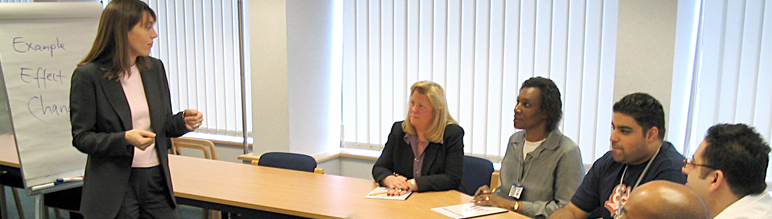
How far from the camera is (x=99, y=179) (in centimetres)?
190

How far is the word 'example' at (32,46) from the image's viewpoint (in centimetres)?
288

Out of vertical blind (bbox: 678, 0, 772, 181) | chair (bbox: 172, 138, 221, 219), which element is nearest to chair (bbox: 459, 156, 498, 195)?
vertical blind (bbox: 678, 0, 772, 181)

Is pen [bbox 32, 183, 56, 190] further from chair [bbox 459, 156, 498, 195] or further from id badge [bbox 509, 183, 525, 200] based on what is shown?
id badge [bbox 509, 183, 525, 200]

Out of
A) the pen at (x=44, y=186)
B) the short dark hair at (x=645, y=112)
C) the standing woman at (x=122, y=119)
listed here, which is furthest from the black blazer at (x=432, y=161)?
the pen at (x=44, y=186)

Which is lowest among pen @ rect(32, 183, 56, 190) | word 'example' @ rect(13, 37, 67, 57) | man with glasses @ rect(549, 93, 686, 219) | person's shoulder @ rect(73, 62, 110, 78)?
pen @ rect(32, 183, 56, 190)

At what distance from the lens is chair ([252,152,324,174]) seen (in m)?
3.31

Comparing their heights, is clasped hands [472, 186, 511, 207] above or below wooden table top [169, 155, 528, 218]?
above

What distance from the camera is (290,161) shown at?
133 inches

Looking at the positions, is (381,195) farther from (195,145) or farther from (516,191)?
(195,145)

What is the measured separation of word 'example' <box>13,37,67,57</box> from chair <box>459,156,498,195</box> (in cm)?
258

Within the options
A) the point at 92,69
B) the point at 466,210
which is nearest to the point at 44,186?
the point at 92,69

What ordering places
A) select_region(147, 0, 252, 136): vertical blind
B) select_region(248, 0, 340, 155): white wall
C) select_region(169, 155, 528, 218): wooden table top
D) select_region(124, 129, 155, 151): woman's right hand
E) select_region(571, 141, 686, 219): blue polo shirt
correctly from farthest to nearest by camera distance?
select_region(147, 0, 252, 136): vertical blind → select_region(248, 0, 340, 155): white wall → select_region(169, 155, 528, 218): wooden table top → select_region(571, 141, 686, 219): blue polo shirt → select_region(124, 129, 155, 151): woman's right hand

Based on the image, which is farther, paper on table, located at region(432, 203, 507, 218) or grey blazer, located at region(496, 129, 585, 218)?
grey blazer, located at region(496, 129, 585, 218)

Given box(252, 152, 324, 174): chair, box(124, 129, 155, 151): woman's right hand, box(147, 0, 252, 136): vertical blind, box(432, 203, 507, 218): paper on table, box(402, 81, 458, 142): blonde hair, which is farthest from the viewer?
box(147, 0, 252, 136): vertical blind
